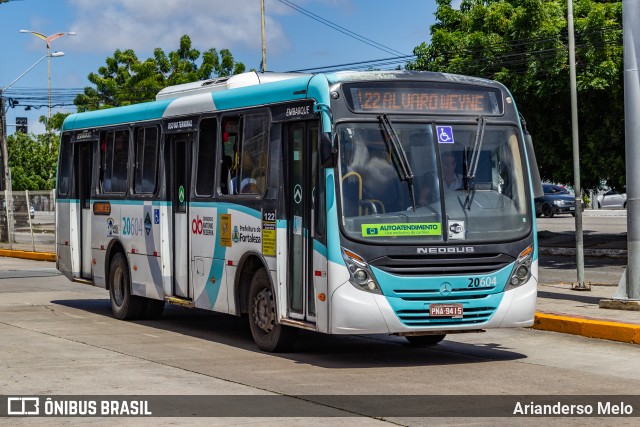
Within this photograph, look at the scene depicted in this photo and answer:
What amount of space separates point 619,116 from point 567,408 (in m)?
18.6

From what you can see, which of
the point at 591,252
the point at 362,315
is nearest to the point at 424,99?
the point at 362,315

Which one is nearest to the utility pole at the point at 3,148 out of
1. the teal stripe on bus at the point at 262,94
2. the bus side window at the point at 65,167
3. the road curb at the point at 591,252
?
the road curb at the point at 591,252

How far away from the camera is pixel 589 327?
47.9ft

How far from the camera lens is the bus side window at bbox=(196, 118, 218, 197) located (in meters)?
14.7

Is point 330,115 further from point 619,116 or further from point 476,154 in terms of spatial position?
point 619,116

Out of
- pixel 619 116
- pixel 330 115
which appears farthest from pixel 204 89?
pixel 619 116

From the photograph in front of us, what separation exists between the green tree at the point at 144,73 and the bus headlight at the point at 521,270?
48.7m

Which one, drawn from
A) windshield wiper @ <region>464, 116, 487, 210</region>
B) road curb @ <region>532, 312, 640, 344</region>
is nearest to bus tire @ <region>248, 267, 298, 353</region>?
windshield wiper @ <region>464, 116, 487, 210</region>

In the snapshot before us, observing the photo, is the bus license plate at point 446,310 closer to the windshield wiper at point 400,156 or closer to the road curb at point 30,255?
the windshield wiper at point 400,156

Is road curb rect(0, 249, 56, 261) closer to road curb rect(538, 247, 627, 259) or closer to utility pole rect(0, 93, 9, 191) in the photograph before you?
utility pole rect(0, 93, 9, 191)

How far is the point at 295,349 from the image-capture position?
1349 cm

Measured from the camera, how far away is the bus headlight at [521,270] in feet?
40.2

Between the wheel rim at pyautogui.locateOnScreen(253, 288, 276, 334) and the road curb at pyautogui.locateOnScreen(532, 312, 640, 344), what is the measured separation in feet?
11.0

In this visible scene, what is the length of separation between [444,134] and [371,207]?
112cm
